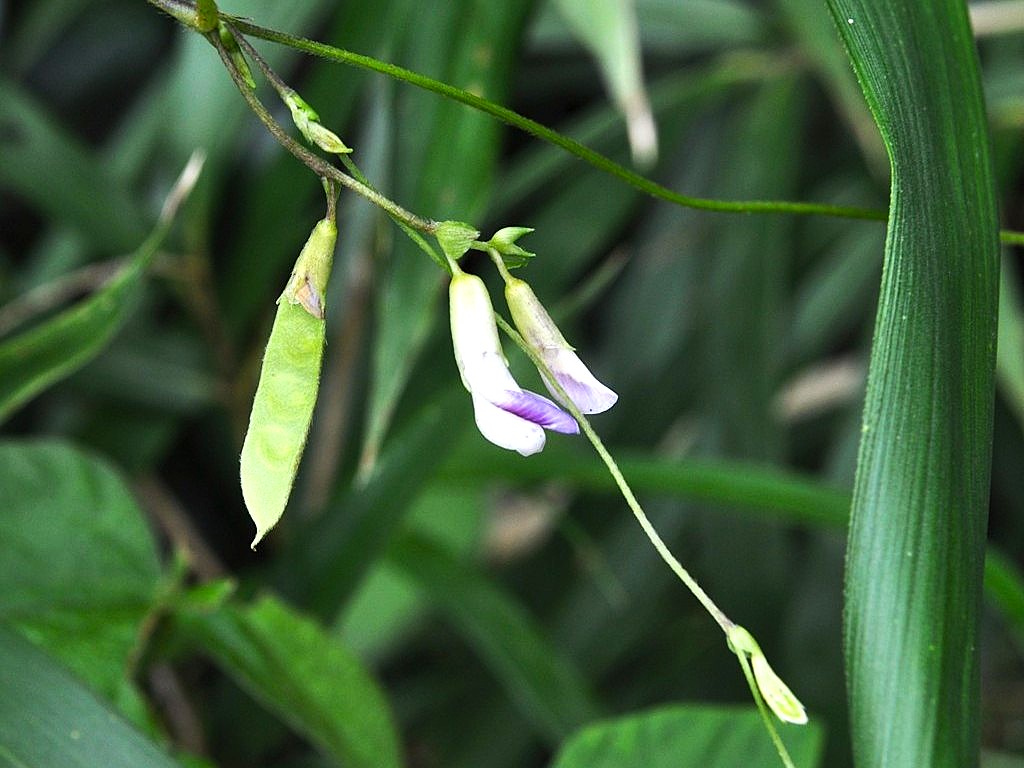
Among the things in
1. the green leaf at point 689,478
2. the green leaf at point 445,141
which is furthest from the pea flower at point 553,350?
the green leaf at point 689,478

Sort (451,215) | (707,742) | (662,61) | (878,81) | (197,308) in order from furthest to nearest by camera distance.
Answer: (662,61) → (197,308) → (451,215) → (707,742) → (878,81)

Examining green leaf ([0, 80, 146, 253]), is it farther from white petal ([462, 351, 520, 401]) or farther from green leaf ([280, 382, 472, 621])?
white petal ([462, 351, 520, 401])

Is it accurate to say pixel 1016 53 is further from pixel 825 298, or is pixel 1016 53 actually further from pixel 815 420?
pixel 815 420

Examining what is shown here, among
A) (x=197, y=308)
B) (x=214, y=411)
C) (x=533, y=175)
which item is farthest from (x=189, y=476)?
(x=533, y=175)

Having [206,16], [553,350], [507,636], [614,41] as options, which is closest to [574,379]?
[553,350]

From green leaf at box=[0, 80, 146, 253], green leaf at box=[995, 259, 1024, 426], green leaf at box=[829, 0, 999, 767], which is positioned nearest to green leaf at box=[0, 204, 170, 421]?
green leaf at box=[0, 80, 146, 253]

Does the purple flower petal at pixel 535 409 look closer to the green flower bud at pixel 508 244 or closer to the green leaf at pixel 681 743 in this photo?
the green flower bud at pixel 508 244

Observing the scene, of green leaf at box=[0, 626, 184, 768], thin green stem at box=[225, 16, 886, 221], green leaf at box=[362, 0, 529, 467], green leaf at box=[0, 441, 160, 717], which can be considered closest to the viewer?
thin green stem at box=[225, 16, 886, 221]
